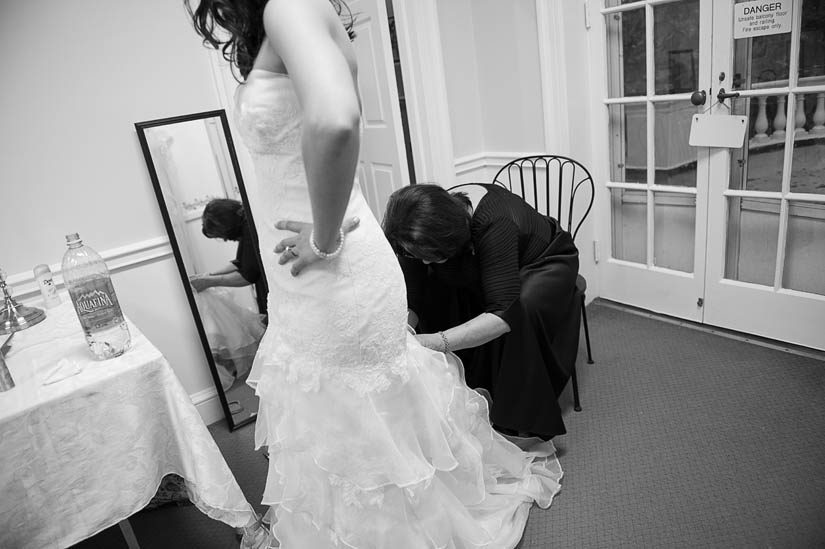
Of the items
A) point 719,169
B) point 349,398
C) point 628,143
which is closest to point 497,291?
point 349,398

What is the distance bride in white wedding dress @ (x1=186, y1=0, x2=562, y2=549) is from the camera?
2.90 ft

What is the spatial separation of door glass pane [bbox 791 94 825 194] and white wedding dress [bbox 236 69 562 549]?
1607 mm

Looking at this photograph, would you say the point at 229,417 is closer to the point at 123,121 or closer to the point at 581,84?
the point at 123,121

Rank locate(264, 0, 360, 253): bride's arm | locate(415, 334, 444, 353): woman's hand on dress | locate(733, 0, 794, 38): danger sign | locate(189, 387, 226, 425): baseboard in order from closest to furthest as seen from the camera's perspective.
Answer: locate(264, 0, 360, 253): bride's arm → locate(415, 334, 444, 353): woman's hand on dress → locate(733, 0, 794, 38): danger sign → locate(189, 387, 226, 425): baseboard

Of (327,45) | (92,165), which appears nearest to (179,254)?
(92,165)

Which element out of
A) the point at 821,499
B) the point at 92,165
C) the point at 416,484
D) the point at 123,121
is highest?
the point at 123,121

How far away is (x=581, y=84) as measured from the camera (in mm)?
Answer: 2600

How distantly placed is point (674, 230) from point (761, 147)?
52cm

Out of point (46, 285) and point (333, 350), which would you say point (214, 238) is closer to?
point (46, 285)

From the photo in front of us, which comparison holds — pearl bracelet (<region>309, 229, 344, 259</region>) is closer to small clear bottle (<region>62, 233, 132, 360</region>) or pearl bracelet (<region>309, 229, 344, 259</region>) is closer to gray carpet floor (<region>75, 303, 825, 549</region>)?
small clear bottle (<region>62, 233, 132, 360</region>)

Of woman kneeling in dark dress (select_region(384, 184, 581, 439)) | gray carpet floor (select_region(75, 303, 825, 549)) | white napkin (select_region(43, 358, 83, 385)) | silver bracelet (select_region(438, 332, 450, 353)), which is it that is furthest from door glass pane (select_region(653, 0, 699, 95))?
white napkin (select_region(43, 358, 83, 385))

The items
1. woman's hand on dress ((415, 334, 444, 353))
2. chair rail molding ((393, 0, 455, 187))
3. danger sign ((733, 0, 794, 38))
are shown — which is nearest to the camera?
woman's hand on dress ((415, 334, 444, 353))

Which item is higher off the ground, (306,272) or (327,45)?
(327,45)

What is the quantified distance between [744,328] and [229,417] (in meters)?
2.23
